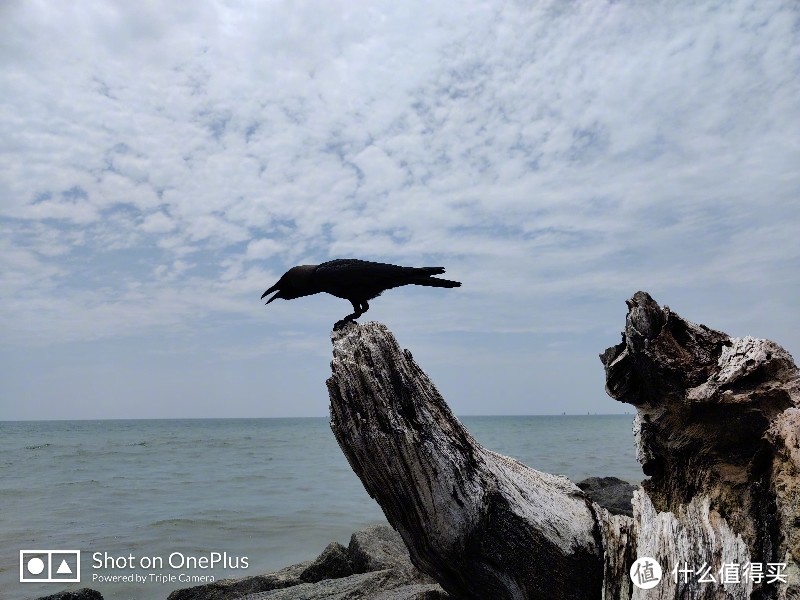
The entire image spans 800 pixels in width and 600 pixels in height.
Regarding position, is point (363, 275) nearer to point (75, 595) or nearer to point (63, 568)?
point (75, 595)

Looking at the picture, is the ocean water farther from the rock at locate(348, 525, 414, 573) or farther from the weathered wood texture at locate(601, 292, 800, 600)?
the weathered wood texture at locate(601, 292, 800, 600)

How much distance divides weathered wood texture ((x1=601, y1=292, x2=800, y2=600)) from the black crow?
1780 mm

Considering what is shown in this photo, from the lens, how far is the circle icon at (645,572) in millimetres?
3346

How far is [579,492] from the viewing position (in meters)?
4.04

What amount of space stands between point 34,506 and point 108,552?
5.93 m

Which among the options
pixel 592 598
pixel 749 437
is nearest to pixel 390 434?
pixel 592 598

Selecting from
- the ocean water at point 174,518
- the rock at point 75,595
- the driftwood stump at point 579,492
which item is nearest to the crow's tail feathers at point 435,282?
→ the driftwood stump at point 579,492

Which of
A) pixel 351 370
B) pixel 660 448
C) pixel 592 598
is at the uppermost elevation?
pixel 351 370

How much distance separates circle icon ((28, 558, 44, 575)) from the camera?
27.9ft

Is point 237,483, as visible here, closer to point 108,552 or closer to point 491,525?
point 108,552

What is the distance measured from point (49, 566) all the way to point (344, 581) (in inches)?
229

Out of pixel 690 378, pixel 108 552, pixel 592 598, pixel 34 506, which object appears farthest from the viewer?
pixel 34 506

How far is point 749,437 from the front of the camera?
3838 mm

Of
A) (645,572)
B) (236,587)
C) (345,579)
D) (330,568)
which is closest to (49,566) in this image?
(236,587)
